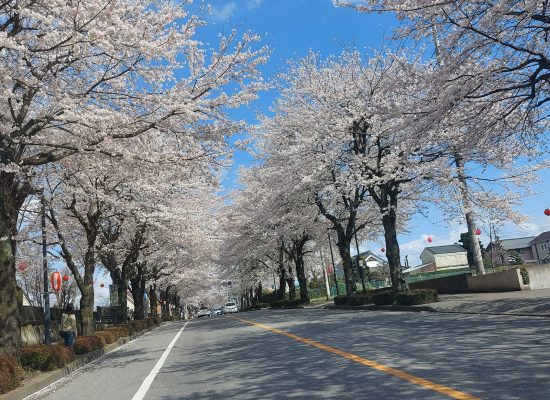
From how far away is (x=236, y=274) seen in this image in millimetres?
59344

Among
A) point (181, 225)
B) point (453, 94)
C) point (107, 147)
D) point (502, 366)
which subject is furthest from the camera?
point (181, 225)

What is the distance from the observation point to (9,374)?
31.0ft

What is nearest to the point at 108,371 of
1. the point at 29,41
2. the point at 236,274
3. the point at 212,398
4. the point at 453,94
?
the point at 212,398

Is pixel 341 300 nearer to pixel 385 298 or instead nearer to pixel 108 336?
pixel 385 298

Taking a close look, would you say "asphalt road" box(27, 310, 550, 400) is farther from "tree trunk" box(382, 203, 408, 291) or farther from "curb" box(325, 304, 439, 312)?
"tree trunk" box(382, 203, 408, 291)

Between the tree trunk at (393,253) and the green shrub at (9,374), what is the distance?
15.8m

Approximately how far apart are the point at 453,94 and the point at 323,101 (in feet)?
40.6

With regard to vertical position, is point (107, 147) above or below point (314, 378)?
above

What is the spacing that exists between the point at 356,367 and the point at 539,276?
16979 mm

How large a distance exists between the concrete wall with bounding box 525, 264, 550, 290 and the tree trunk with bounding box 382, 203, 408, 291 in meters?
5.12

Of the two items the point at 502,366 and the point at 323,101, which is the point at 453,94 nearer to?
the point at 502,366

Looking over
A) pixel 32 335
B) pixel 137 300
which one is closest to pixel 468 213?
pixel 32 335

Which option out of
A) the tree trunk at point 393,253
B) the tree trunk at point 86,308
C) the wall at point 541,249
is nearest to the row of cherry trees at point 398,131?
the tree trunk at point 393,253

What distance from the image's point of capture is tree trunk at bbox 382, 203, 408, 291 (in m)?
22.1
